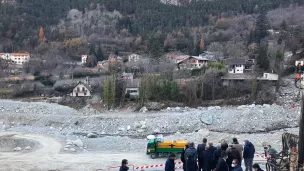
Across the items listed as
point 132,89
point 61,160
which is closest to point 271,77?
point 132,89

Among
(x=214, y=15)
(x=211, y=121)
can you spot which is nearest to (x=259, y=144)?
(x=211, y=121)

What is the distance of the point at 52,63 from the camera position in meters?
59.6

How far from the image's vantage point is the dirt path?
16.5 meters

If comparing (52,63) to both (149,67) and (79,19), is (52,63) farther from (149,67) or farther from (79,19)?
(79,19)

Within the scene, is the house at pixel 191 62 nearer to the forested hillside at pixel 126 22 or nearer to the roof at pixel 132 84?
the forested hillside at pixel 126 22

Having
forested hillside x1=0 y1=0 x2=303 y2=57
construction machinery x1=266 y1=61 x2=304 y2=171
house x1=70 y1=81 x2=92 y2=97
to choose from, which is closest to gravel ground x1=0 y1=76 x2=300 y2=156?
house x1=70 y1=81 x2=92 y2=97

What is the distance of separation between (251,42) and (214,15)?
32995mm

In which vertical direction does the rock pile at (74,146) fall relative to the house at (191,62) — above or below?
below

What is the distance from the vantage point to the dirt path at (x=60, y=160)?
16469mm

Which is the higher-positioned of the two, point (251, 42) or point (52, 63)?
point (251, 42)

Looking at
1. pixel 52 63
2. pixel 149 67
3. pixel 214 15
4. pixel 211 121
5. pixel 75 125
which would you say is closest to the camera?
pixel 211 121

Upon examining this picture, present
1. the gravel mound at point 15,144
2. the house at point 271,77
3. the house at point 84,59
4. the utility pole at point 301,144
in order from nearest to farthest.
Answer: the utility pole at point 301,144 < the gravel mound at point 15,144 < the house at point 271,77 < the house at point 84,59

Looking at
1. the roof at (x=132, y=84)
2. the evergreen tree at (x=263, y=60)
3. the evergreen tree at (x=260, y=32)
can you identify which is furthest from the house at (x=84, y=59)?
the evergreen tree at (x=263, y=60)

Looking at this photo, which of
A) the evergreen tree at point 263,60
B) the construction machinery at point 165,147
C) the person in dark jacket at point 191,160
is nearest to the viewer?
the person in dark jacket at point 191,160
